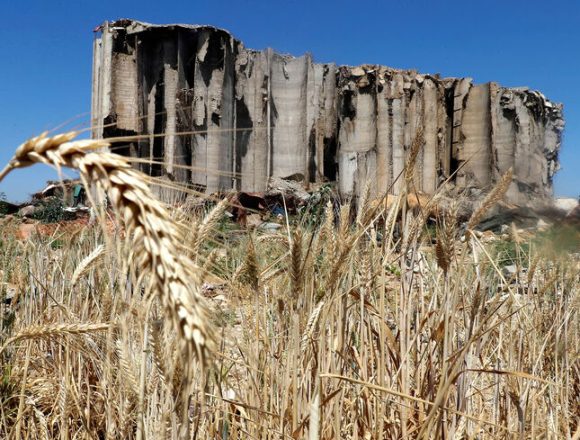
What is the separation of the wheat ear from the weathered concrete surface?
648 centimetres

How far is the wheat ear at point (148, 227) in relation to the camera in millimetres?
589

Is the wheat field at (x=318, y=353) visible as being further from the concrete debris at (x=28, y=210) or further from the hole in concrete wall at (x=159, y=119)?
the concrete debris at (x=28, y=210)

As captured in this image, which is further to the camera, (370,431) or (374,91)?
(374,91)

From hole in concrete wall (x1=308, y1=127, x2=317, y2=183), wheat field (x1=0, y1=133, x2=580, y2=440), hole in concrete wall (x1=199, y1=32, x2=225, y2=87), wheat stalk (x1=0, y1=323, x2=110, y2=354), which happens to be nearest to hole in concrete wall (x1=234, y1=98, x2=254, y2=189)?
hole in concrete wall (x1=199, y1=32, x2=225, y2=87)

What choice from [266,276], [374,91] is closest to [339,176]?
[374,91]

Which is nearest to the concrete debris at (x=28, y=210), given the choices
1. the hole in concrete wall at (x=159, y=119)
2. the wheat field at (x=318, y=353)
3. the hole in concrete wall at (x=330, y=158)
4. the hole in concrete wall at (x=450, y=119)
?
the hole in concrete wall at (x=159, y=119)

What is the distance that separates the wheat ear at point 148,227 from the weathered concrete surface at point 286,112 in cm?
648

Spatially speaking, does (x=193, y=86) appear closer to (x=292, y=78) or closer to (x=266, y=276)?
(x=292, y=78)

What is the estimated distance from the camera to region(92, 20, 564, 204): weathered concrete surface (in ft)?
25.9

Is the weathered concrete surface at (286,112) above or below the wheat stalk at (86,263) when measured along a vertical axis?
above

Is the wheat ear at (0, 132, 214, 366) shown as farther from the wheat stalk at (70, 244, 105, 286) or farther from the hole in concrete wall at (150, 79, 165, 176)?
the hole in concrete wall at (150, 79, 165, 176)

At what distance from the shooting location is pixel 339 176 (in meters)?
9.05

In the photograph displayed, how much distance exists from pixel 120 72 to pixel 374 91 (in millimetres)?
3929

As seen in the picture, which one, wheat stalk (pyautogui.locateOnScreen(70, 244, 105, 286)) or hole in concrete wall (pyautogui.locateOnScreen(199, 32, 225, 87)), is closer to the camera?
wheat stalk (pyautogui.locateOnScreen(70, 244, 105, 286))
